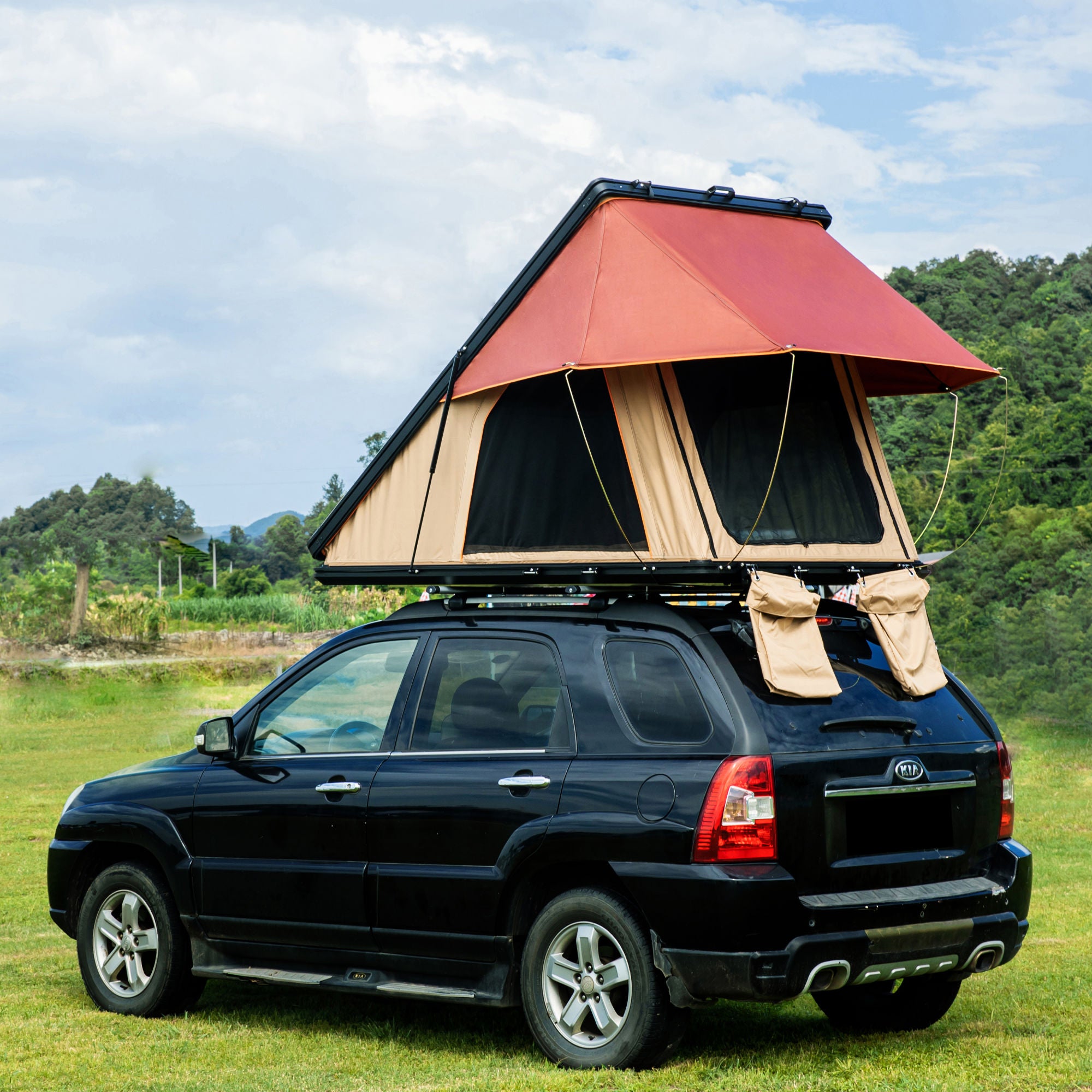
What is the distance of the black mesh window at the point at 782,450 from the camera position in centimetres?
714

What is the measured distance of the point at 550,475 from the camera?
7.50 metres

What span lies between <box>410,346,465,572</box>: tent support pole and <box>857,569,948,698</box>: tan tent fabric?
2421mm

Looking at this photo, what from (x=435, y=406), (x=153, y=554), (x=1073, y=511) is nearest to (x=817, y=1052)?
(x=435, y=406)

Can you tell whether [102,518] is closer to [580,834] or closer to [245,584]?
[245,584]

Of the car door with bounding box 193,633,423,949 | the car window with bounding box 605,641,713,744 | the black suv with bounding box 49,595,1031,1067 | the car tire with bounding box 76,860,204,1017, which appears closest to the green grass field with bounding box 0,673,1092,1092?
the car tire with bounding box 76,860,204,1017

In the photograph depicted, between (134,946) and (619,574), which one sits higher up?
(619,574)

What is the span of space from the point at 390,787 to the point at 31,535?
254 feet

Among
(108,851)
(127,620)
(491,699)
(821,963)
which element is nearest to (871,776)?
(821,963)

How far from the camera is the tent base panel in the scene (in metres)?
6.40

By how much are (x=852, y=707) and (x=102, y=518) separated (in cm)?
7818

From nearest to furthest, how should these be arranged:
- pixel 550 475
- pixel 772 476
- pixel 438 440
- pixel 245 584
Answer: pixel 772 476 → pixel 550 475 → pixel 438 440 → pixel 245 584

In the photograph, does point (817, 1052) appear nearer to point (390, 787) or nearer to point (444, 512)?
point (390, 787)

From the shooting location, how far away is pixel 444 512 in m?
7.80

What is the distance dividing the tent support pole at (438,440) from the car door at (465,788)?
4.00 feet
